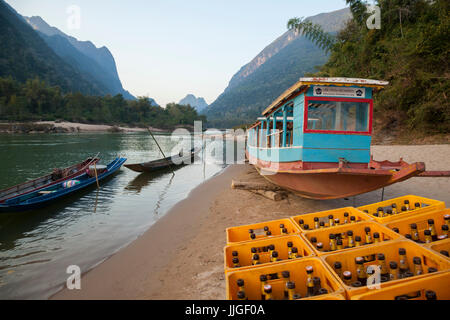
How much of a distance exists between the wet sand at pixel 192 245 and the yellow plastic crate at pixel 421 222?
2850 mm

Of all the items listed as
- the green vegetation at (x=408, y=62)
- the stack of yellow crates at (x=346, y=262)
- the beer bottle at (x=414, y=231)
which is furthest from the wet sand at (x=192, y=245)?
the green vegetation at (x=408, y=62)

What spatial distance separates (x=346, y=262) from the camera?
2.62 metres

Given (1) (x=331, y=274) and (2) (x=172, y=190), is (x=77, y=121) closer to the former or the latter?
(2) (x=172, y=190)

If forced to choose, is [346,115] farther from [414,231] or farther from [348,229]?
[348,229]

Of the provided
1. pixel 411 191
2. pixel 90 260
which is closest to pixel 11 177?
pixel 90 260

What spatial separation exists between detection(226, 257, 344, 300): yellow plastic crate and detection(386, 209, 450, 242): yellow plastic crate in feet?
5.47

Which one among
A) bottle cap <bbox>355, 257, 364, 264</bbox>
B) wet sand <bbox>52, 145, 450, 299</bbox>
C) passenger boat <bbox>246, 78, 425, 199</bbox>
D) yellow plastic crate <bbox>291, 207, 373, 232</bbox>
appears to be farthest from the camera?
passenger boat <bbox>246, 78, 425, 199</bbox>

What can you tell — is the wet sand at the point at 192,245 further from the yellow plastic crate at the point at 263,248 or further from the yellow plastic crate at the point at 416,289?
the yellow plastic crate at the point at 416,289

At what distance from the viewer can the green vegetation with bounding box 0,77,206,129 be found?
2825 inches

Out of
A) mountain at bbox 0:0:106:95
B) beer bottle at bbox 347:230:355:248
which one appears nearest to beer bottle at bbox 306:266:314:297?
beer bottle at bbox 347:230:355:248

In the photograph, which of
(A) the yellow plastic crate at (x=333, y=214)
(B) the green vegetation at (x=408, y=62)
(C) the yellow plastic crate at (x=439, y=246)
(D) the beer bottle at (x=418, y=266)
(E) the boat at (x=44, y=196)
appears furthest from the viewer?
(B) the green vegetation at (x=408, y=62)

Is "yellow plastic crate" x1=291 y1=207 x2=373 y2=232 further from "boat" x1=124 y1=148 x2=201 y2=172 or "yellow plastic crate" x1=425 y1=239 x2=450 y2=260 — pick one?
"boat" x1=124 y1=148 x2=201 y2=172

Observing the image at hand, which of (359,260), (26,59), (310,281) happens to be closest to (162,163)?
(310,281)

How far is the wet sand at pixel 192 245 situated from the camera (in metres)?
4.20
